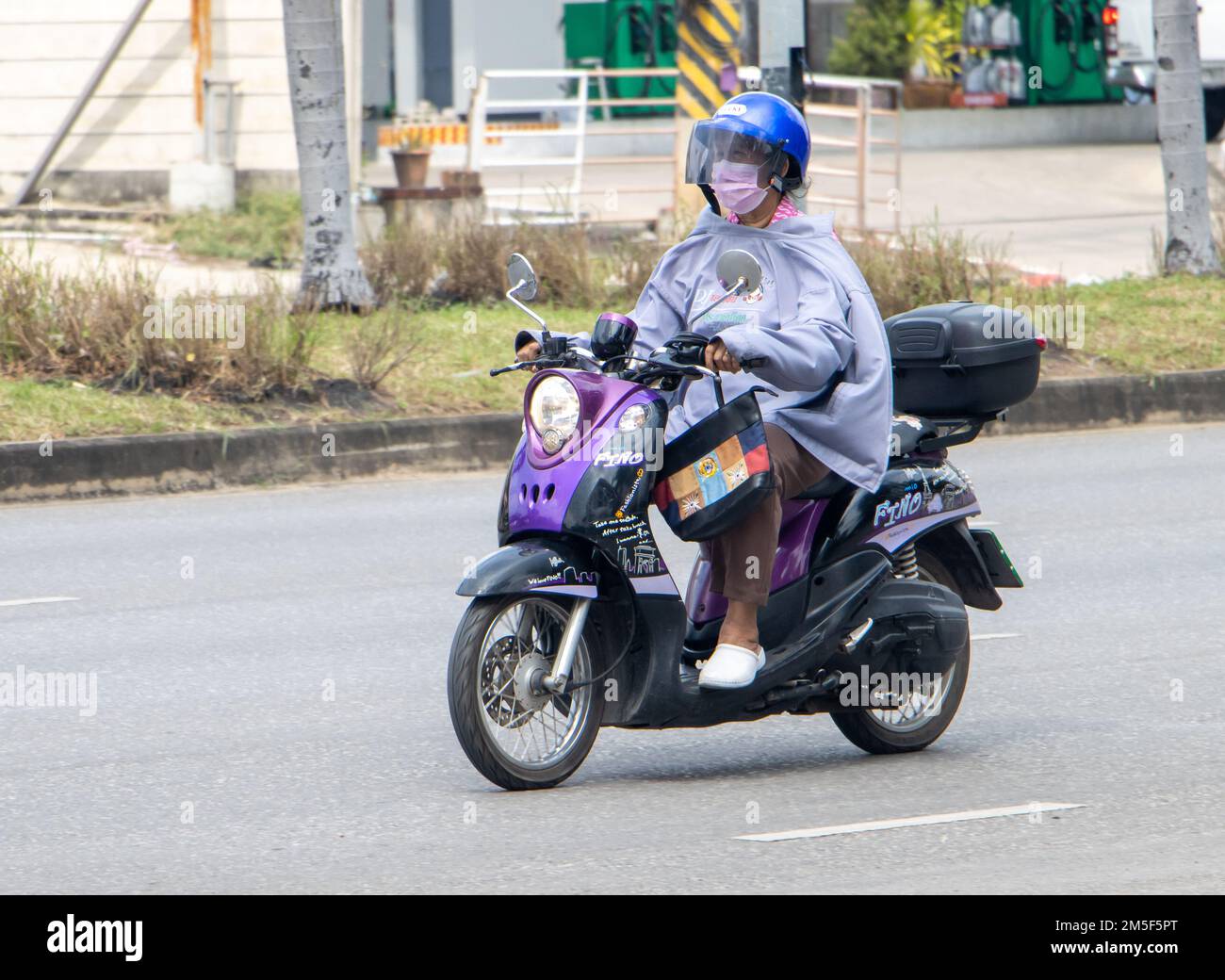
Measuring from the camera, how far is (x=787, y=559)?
5863mm

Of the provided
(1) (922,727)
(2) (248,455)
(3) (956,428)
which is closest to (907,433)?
(3) (956,428)

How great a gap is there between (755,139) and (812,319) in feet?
1.67

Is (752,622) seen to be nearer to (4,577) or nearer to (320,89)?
(4,577)

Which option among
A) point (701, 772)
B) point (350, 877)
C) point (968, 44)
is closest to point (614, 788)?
point (701, 772)

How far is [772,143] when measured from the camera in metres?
5.62

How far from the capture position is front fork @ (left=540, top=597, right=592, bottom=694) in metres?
5.45

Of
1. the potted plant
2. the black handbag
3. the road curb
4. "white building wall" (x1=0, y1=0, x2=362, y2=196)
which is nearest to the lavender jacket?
the black handbag

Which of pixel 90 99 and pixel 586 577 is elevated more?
pixel 90 99

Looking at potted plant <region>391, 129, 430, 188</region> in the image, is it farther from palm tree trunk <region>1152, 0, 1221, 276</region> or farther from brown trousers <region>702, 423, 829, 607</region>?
brown trousers <region>702, 423, 829, 607</region>

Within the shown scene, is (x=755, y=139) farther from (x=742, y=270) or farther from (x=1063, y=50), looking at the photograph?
(x=1063, y=50)

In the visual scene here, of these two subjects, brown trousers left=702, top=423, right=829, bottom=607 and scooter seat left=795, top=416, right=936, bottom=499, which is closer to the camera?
brown trousers left=702, top=423, right=829, bottom=607

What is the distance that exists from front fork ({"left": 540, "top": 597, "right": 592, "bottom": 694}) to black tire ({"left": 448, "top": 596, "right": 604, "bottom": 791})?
2.5 inches

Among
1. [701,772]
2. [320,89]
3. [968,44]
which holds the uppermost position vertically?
[968,44]
